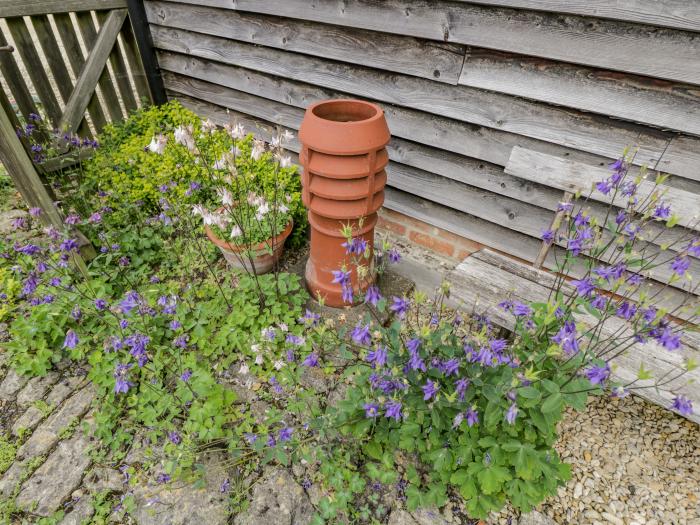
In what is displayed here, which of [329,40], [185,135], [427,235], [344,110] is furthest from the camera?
[427,235]

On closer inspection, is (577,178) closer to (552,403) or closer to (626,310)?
(626,310)

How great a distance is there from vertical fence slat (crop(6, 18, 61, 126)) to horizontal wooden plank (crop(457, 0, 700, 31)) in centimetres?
426

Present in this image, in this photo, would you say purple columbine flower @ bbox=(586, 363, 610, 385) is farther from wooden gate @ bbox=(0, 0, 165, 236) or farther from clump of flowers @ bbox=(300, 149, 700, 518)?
wooden gate @ bbox=(0, 0, 165, 236)

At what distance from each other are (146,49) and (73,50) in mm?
710

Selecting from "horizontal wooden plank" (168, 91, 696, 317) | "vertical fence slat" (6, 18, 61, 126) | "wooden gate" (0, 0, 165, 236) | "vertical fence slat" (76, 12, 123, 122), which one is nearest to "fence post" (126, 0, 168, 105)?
"wooden gate" (0, 0, 165, 236)

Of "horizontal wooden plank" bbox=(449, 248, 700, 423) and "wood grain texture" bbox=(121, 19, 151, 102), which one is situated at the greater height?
"wood grain texture" bbox=(121, 19, 151, 102)

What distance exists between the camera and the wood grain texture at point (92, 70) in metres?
4.09

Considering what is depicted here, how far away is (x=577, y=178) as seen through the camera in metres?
2.42

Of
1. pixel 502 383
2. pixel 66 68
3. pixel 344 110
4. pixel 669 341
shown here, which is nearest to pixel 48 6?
pixel 66 68

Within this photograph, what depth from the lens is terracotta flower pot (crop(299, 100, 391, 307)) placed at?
2348 millimetres

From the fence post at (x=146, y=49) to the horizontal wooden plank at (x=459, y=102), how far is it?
53 centimetres

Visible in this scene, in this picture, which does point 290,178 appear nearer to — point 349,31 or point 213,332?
point 349,31

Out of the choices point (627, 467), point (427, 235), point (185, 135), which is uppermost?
point (185, 135)

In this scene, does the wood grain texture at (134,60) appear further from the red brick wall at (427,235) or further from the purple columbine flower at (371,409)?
the purple columbine flower at (371,409)
